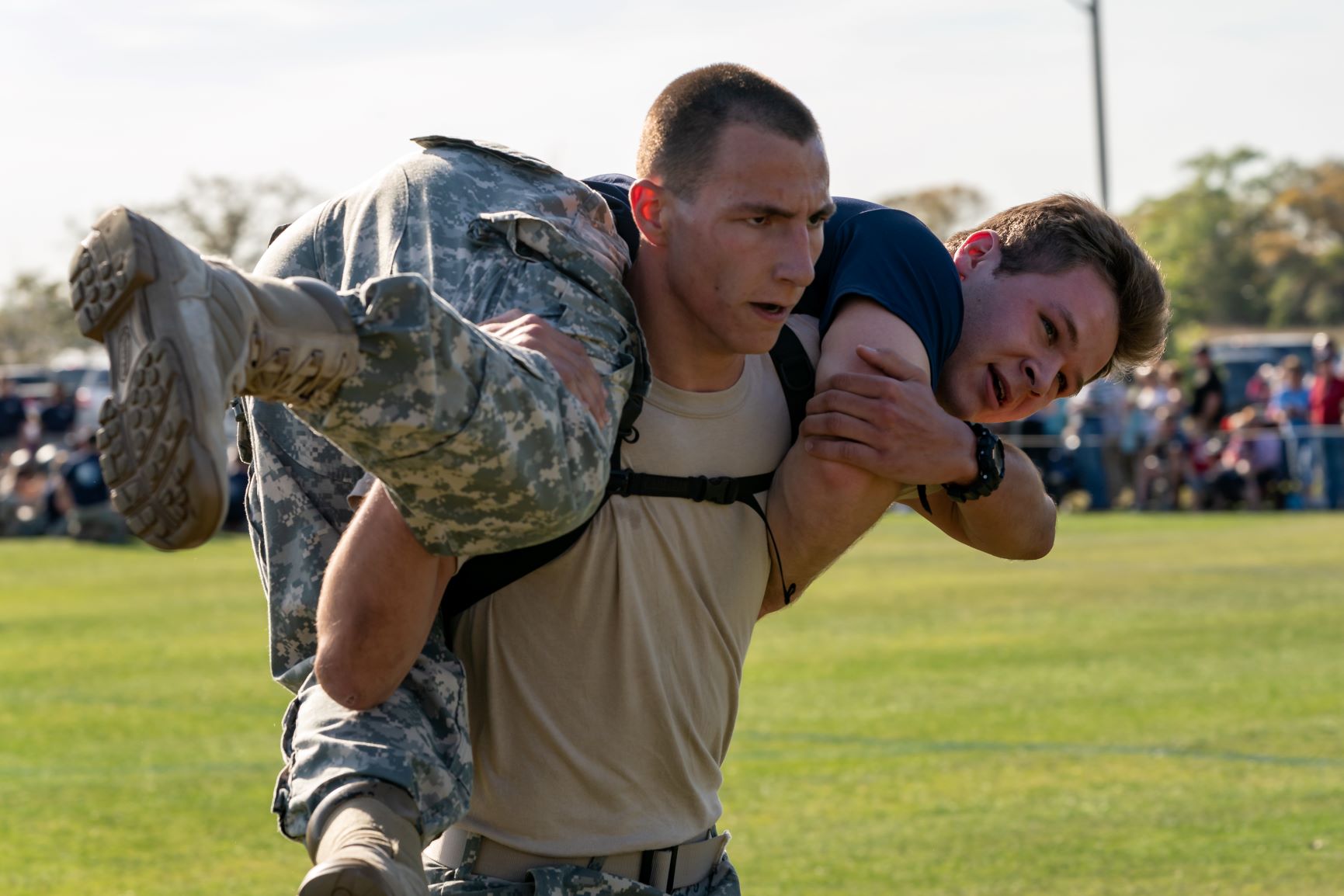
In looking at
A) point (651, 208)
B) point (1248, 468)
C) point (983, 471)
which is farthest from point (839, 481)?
point (1248, 468)

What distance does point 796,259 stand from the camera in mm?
3830

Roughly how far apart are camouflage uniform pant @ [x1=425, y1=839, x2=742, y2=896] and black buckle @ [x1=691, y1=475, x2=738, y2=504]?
32.0 inches

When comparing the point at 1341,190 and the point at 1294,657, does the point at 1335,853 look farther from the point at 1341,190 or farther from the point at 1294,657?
the point at 1341,190

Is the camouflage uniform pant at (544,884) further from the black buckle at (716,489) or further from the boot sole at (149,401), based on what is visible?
the boot sole at (149,401)

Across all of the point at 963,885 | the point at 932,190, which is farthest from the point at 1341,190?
the point at 963,885

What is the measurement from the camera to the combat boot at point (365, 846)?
325 centimetres

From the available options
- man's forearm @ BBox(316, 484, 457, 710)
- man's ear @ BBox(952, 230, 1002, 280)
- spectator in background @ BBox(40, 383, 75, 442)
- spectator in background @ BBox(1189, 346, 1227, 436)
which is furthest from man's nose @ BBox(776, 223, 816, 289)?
spectator in background @ BBox(40, 383, 75, 442)

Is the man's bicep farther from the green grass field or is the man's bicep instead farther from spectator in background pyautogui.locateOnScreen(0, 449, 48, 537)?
spectator in background pyautogui.locateOnScreen(0, 449, 48, 537)

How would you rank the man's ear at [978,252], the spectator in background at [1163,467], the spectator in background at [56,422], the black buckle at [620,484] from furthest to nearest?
the spectator in background at [56,422] < the spectator in background at [1163,467] < the man's ear at [978,252] < the black buckle at [620,484]

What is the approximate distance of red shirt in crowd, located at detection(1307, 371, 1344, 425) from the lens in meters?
24.6

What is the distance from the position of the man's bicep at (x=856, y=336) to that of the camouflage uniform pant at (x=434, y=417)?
1.88 ft

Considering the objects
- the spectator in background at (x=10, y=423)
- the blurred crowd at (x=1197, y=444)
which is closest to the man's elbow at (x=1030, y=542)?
the blurred crowd at (x=1197, y=444)

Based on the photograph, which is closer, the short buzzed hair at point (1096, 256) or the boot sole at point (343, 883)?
the boot sole at point (343, 883)

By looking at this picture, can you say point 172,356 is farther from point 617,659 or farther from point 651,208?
point 617,659
